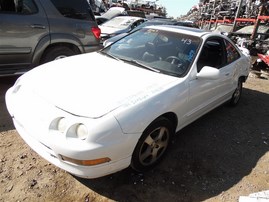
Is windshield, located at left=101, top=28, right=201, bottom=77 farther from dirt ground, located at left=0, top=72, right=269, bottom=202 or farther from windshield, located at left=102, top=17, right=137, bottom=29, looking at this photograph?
windshield, located at left=102, top=17, right=137, bottom=29

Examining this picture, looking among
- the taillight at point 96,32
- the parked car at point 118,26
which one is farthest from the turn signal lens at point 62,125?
the parked car at point 118,26

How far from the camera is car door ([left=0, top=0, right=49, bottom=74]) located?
187 inches

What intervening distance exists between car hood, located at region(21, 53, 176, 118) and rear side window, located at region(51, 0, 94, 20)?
2062 millimetres

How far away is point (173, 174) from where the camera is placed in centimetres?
332

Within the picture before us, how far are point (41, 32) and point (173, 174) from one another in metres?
3.51

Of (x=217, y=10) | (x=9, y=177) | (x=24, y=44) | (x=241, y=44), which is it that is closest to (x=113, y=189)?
(x=9, y=177)

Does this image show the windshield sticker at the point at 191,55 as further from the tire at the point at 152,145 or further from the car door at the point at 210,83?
the tire at the point at 152,145

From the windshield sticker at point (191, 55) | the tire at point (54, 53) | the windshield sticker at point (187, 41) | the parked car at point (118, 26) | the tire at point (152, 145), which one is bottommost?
the parked car at point (118, 26)

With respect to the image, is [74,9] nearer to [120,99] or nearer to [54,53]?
[54,53]

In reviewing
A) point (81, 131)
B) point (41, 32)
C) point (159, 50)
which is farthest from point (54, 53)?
point (81, 131)

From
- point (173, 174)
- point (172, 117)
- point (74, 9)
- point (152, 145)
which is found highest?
point (74, 9)

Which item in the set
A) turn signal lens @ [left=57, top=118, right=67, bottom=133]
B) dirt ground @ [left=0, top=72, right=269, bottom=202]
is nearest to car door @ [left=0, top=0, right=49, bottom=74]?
dirt ground @ [left=0, top=72, right=269, bottom=202]

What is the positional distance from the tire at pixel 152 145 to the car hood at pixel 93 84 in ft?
1.20

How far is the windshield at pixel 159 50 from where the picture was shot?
3.66 m
